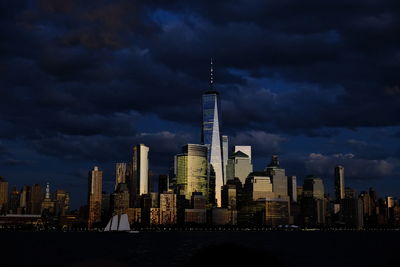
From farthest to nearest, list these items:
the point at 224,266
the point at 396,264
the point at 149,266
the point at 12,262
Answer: the point at 12,262
the point at 149,266
the point at 396,264
the point at 224,266

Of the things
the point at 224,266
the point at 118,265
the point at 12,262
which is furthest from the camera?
the point at 12,262

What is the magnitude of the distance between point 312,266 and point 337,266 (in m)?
6.68

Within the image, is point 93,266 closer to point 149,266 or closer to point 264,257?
point 264,257

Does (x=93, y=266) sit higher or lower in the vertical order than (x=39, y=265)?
higher

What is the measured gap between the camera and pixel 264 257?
10.5 feet

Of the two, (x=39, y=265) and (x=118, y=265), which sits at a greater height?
(x=118, y=265)

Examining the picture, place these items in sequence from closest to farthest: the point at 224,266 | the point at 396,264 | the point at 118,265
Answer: the point at 224,266 → the point at 118,265 → the point at 396,264

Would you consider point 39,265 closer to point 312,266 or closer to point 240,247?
point 312,266

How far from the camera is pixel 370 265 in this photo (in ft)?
436

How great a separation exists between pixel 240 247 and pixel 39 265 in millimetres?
137915

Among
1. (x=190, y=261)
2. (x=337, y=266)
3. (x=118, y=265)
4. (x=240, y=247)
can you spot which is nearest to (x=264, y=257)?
(x=240, y=247)

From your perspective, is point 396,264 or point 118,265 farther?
point 396,264

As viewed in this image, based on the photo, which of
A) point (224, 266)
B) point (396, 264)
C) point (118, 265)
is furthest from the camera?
point (396, 264)

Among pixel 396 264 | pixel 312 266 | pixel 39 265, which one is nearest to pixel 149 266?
pixel 39 265
